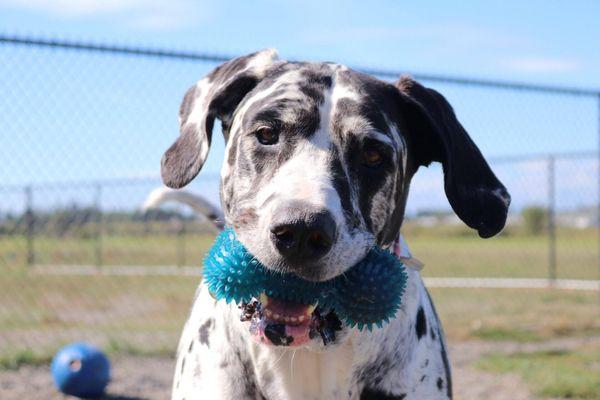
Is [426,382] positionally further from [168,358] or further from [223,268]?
[168,358]

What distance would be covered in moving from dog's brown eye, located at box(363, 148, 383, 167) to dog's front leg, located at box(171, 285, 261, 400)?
2.41 feet

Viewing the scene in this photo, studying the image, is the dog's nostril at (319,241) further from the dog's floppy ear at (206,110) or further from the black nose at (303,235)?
the dog's floppy ear at (206,110)

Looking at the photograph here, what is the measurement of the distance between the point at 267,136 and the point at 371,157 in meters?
0.37

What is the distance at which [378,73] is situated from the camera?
8.46 meters

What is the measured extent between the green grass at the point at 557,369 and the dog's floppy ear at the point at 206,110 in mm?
3938

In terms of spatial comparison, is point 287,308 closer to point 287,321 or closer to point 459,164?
point 287,321

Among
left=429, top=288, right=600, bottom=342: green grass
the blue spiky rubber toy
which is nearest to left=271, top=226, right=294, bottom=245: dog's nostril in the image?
the blue spiky rubber toy

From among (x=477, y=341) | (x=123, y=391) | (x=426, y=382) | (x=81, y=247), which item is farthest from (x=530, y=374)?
(x=81, y=247)

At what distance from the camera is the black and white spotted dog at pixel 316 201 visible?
8.49 feet

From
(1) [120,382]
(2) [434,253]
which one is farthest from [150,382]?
(2) [434,253]

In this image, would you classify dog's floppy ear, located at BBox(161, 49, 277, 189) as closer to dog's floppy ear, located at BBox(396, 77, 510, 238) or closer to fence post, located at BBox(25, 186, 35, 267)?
dog's floppy ear, located at BBox(396, 77, 510, 238)

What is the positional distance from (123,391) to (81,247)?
9032mm

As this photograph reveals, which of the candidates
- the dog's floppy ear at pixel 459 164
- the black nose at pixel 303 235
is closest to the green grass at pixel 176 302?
the dog's floppy ear at pixel 459 164

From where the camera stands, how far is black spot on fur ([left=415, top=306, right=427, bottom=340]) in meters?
3.18
